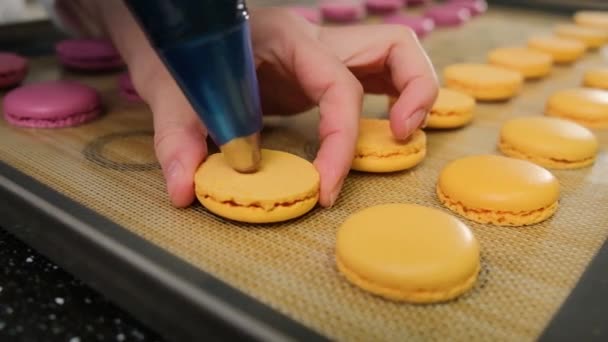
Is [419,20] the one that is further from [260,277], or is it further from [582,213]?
[260,277]

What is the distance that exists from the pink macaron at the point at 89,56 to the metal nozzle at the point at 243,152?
24.4 inches

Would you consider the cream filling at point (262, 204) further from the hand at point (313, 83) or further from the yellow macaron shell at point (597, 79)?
the yellow macaron shell at point (597, 79)

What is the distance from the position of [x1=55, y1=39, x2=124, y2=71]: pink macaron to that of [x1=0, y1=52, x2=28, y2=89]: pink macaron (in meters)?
0.09

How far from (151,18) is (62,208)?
241 millimetres

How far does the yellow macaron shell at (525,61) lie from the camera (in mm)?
1121

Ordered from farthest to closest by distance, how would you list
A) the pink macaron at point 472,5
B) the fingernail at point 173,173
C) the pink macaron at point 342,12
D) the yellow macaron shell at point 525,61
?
the pink macaron at point 472,5 → the pink macaron at point 342,12 → the yellow macaron shell at point 525,61 → the fingernail at point 173,173

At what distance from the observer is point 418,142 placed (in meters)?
0.71

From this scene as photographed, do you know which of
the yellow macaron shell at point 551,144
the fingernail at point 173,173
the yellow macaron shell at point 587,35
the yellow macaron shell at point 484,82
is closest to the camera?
the fingernail at point 173,173

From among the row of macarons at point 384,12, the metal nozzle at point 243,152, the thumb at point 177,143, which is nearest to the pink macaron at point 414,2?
the row of macarons at point 384,12

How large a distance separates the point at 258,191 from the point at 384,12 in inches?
46.7

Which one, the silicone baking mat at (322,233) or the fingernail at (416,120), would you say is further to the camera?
the fingernail at (416,120)

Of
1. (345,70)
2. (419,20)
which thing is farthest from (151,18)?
(419,20)

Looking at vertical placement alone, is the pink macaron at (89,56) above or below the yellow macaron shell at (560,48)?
above

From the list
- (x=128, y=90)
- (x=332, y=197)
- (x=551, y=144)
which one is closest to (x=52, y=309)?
(x=332, y=197)
